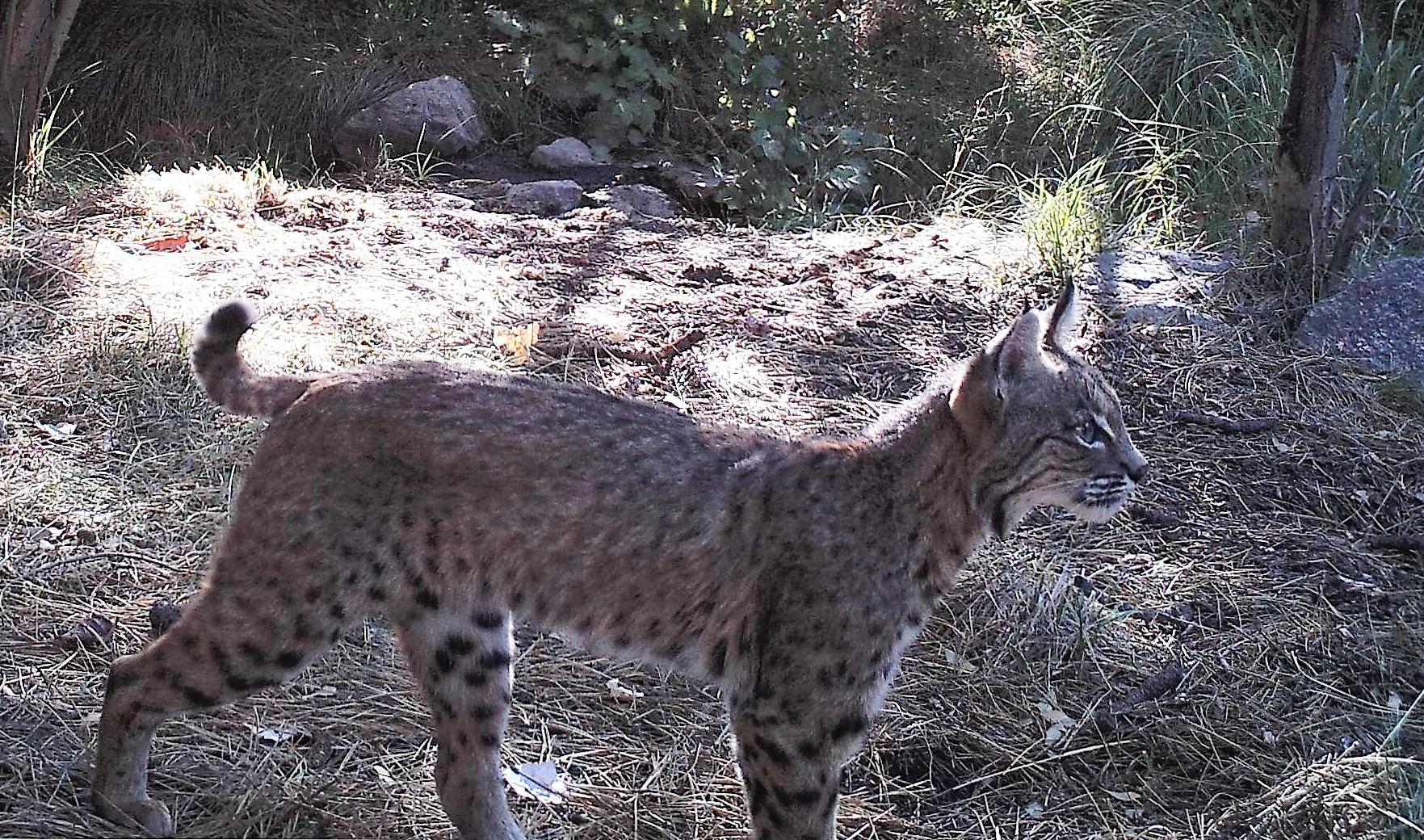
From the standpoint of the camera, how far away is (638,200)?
7.66 metres

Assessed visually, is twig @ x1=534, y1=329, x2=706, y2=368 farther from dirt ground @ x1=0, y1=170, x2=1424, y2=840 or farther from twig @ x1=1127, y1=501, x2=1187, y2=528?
twig @ x1=1127, y1=501, x2=1187, y2=528

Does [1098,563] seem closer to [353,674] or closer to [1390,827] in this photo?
[1390,827]

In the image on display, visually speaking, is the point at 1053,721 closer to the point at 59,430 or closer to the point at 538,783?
the point at 538,783

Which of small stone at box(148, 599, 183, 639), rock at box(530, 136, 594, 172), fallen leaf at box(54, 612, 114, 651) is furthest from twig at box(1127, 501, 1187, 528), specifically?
rock at box(530, 136, 594, 172)

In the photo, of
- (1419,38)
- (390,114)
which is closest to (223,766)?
(390,114)

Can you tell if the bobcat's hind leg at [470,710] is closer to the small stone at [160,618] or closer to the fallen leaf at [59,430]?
the small stone at [160,618]

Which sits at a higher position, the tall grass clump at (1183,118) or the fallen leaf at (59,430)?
the tall grass clump at (1183,118)

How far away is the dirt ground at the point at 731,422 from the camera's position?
354 centimetres

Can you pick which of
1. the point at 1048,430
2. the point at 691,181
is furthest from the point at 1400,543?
the point at 691,181

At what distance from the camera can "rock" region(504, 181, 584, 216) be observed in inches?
284

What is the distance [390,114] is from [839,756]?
6.03 meters

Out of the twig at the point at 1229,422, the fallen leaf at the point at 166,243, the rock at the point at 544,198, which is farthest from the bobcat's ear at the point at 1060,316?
the rock at the point at 544,198

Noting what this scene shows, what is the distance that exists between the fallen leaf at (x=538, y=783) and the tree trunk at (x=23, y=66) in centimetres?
419

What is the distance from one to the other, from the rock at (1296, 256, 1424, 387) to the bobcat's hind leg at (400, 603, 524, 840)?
12.0 ft
